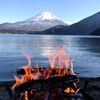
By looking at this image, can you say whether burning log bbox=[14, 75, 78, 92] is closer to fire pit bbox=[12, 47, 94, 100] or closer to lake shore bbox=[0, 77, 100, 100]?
fire pit bbox=[12, 47, 94, 100]

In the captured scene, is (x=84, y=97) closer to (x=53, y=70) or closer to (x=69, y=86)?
(x=69, y=86)

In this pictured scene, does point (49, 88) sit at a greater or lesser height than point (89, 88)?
greater

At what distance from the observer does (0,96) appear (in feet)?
57.9

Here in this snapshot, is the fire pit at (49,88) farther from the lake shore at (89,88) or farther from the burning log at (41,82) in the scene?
the lake shore at (89,88)

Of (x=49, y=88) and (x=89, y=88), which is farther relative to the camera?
(x=89, y=88)

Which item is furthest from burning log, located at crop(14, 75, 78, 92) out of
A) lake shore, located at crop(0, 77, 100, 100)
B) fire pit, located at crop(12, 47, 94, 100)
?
lake shore, located at crop(0, 77, 100, 100)

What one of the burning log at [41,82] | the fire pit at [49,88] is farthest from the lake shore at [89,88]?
the burning log at [41,82]

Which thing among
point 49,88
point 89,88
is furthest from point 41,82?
point 89,88

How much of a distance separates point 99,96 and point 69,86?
4.33m

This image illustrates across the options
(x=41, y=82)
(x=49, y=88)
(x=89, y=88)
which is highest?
(x=41, y=82)

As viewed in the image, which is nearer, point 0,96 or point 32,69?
point 32,69

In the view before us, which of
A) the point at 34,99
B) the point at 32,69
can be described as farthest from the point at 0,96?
the point at 34,99

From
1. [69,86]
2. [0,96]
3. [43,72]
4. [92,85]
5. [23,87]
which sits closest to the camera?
[23,87]

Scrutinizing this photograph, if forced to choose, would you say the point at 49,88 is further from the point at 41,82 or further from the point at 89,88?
the point at 89,88
